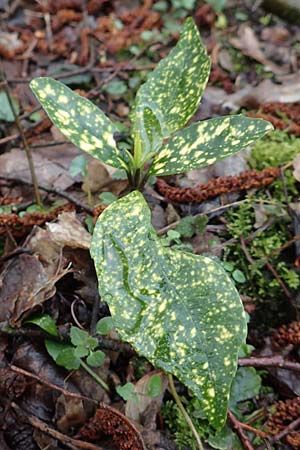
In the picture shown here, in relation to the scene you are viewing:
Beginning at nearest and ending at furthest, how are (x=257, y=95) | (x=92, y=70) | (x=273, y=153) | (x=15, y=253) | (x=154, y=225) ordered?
(x=15, y=253), (x=154, y=225), (x=273, y=153), (x=257, y=95), (x=92, y=70)

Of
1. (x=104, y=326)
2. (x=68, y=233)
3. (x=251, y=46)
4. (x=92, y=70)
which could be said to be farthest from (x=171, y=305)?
(x=251, y=46)

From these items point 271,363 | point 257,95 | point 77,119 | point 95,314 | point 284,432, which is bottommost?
point 284,432

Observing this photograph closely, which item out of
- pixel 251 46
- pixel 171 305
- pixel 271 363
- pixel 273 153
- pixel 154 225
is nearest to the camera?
pixel 171 305

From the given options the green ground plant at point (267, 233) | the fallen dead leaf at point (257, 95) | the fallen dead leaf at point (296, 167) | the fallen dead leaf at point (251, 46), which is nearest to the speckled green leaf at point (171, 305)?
the green ground plant at point (267, 233)

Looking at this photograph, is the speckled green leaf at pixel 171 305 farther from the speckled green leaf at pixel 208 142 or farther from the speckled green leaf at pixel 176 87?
the speckled green leaf at pixel 176 87

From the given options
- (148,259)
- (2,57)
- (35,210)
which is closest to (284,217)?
(148,259)

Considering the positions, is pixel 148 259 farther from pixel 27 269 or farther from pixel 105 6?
pixel 105 6

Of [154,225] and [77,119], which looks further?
[154,225]

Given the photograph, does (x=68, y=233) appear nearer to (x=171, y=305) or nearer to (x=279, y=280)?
(x=171, y=305)

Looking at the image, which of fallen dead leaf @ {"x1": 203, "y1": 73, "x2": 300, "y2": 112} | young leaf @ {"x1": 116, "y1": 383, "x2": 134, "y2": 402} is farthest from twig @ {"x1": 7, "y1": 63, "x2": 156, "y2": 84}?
young leaf @ {"x1": 116, "y1": 383, "x2": 134, "y2": 402}
